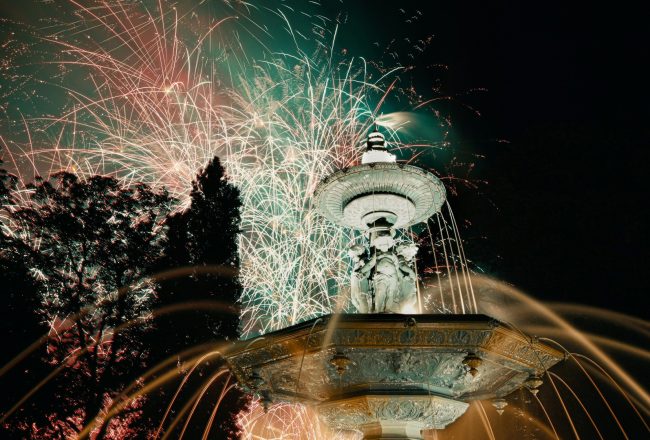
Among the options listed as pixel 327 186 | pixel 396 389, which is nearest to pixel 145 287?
pixel 327 186

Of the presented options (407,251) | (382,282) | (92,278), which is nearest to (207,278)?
(92,278)

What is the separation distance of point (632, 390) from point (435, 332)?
31.6 feet

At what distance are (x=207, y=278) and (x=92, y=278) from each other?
5.13 metres

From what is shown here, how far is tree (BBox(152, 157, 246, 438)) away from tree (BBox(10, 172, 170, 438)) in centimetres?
108

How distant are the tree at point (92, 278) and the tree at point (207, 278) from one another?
3.53 feet

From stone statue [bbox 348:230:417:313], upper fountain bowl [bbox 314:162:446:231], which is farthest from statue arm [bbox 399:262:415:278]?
upper fountain bowl [bbox 314:162:446:231]

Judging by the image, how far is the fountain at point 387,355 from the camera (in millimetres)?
5961

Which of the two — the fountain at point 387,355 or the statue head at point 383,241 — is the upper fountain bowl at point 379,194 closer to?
the fountain at point 387,355

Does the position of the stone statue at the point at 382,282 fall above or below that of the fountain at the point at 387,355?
above

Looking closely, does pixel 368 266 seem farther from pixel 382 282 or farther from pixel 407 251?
pixel 407 251

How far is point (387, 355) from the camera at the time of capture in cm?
Result: 631

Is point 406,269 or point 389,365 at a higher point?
point 406,269

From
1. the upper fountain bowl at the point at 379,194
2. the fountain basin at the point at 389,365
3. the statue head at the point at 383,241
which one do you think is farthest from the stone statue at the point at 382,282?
the fountain basin at the point at 389,365

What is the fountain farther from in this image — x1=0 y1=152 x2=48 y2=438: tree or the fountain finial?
x1=0 y1=152 x2=48 y2=438: tree
